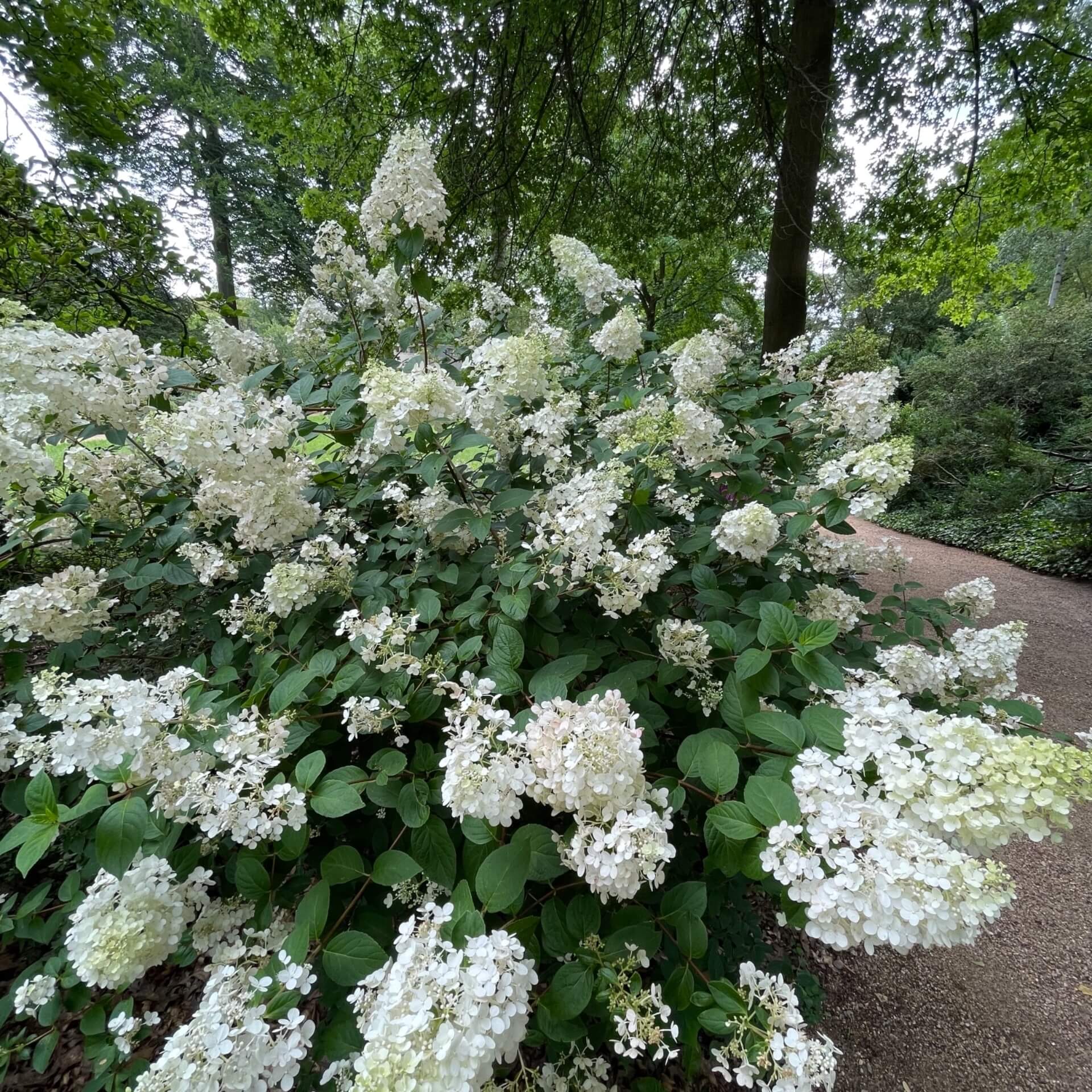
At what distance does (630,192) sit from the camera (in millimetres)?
6406

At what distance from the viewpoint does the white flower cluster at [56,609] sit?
1.70 meters

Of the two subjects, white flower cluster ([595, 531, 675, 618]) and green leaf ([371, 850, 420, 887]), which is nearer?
green leaf ([371, 850, 420, 887])

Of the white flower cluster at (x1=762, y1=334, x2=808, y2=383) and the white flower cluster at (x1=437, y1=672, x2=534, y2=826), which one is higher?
the white flower cluster at (x1=762, y1=334, x2=808, y2=383)

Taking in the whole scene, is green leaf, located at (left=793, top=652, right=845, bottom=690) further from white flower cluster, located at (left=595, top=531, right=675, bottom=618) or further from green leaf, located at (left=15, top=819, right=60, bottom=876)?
green leaf, located at (left=15, top=819, right=60, bottom=876)

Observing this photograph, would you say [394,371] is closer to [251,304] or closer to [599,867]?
[599,867]

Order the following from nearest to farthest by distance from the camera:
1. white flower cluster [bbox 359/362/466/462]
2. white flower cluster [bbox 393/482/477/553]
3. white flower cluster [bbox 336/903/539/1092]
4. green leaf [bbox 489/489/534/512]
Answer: white flower cluster [bbox 336/903/539/1092], white flower cluster [bbox 359/362/466/462], green leaf [bbox 489/489/534/512], white flower cluster [bbox 393/482/477/553]

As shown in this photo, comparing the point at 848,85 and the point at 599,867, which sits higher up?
the point at 848,85

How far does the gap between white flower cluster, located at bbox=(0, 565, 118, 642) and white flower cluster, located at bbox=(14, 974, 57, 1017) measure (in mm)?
1028

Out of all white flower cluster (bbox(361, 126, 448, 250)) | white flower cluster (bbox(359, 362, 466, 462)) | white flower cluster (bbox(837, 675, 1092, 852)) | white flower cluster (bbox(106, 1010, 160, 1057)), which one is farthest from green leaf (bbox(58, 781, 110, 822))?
white flower cluster (bbox(361, 126, 448, 250))

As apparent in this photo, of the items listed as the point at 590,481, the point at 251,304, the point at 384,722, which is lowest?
the point at 384,722

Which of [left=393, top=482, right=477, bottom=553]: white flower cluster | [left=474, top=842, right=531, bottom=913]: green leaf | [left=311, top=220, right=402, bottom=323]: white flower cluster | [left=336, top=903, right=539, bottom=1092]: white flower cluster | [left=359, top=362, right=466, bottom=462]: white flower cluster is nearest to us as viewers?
[left=336, top=903, right=539, bottom=1092]: white flower cluster

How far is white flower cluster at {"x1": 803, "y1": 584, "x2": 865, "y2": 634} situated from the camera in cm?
197

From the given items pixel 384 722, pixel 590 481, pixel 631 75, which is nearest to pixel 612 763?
pixel 384 722

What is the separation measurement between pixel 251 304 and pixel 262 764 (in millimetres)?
18646
